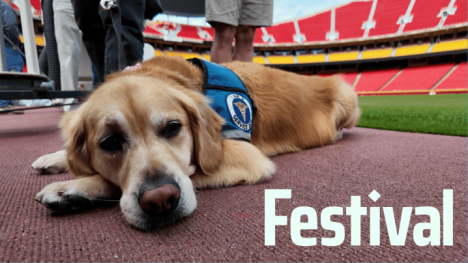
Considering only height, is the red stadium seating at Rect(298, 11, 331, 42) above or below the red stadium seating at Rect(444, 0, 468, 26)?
above

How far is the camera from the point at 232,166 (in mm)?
1503

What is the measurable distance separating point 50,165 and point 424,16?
102 feet

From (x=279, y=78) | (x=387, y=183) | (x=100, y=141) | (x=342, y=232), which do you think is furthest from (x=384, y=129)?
(x=100, y=141)

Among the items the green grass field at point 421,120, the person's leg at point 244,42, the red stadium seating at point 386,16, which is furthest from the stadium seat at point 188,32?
the person's leg at point 244,42

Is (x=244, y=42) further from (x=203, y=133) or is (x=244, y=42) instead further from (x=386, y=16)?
(x=386, y=16)

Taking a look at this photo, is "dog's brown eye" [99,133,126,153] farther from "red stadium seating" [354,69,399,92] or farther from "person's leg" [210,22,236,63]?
"red stadium seating" [354,69,399,92]

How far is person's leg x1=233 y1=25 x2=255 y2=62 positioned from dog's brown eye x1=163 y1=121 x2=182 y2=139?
2.55 metres

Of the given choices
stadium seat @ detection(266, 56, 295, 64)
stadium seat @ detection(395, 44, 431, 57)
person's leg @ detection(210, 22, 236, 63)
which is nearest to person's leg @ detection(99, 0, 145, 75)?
person's leg @ detection(210, 22, 236, 63)

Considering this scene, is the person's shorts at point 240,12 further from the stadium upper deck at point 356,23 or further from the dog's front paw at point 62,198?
the stadium upper deck at point 356,23

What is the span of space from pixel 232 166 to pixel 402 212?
831 millimetres

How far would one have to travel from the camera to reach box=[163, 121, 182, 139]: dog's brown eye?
1.26 metres

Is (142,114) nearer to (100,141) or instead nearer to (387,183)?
(100,141)

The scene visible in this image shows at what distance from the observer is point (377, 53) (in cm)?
2741

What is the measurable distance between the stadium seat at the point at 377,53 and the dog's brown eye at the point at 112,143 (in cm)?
3056
